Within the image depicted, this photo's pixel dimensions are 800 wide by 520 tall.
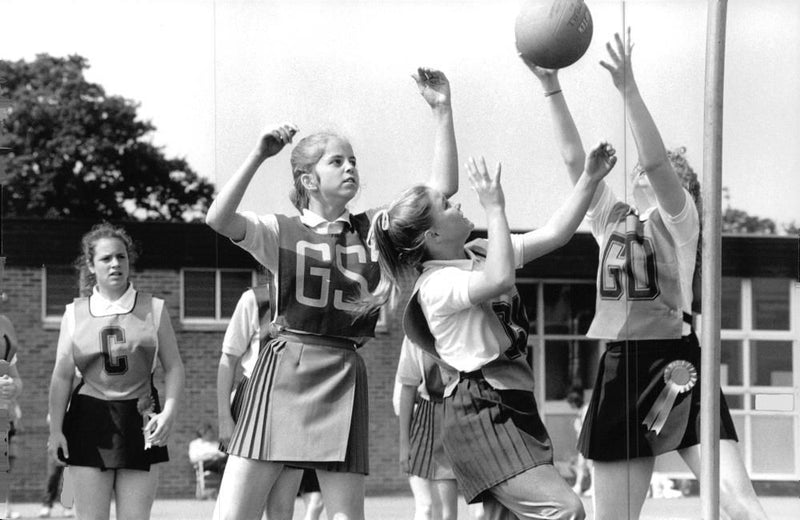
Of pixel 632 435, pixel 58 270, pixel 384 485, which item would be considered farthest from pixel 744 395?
pixel 58 270

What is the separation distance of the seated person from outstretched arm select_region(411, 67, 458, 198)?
135 cm

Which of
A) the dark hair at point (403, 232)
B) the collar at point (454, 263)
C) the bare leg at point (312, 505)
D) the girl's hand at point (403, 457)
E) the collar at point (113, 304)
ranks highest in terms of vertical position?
the dark hair at point (403, 232)

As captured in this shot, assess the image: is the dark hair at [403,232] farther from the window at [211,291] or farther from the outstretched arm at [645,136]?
the window at [211,291]

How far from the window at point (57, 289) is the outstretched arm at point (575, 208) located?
2.00m

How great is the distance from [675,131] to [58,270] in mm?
2496

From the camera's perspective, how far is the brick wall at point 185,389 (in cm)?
508

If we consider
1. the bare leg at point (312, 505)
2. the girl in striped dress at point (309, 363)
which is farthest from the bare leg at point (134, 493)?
the bare leg at point (312, 505)

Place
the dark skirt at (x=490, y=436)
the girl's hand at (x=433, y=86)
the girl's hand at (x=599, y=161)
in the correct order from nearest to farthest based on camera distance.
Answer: the dark skirt at (x=490, y=436) → the girl's hand at (x=599, y=161) → the girl's hand at (x=433, y=86)

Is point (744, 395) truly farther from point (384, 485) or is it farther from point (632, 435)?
point (384, 485)

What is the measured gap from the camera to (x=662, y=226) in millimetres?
4684

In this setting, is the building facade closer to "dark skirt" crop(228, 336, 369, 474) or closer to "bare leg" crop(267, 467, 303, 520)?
"bare leg" crop(267, 467, 303, 520)

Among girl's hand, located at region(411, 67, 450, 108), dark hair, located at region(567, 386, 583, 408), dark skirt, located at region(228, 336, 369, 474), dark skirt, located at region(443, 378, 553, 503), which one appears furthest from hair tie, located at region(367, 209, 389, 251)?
dark hair, located at region(567, 386, 583, 408)

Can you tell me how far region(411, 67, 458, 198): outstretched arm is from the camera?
4.54 meters

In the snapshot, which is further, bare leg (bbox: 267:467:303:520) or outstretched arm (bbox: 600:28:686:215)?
bare leg (bbox: 267:467:303:520)
